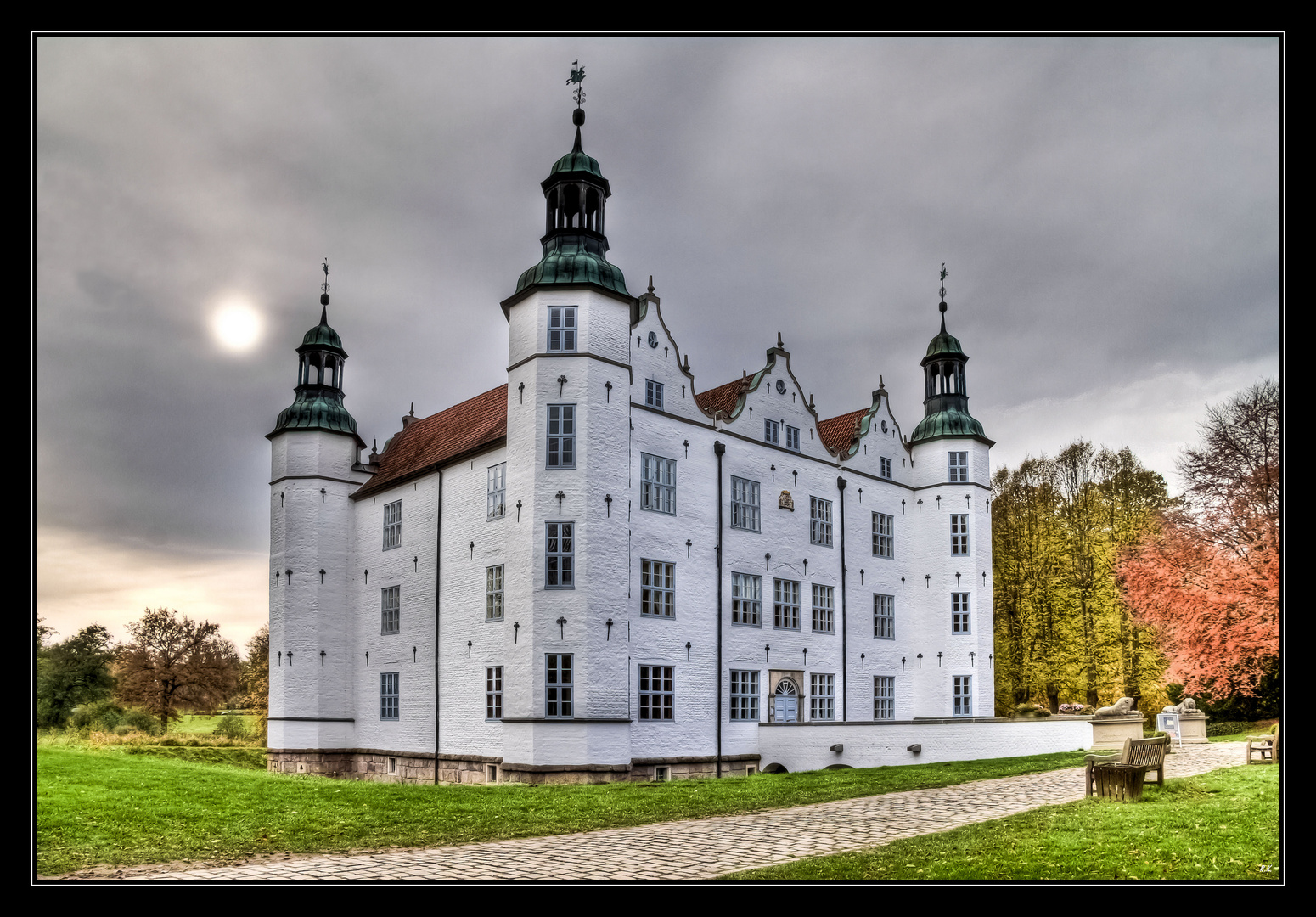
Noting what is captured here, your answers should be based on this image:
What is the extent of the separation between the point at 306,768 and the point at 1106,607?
2960 centimetres

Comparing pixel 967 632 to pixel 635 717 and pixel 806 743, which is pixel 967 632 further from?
pixel 635 717

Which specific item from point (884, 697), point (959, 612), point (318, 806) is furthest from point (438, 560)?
point (959, 612)

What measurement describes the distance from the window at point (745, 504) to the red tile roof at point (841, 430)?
17.2 feet

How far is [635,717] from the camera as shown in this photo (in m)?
25.8

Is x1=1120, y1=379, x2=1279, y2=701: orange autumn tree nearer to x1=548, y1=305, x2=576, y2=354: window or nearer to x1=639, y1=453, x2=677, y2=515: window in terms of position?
x1=639, y1=453, x2=677, y2=515: window

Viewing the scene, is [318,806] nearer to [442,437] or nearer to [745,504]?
[745,504]

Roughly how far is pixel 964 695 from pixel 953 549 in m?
4.87

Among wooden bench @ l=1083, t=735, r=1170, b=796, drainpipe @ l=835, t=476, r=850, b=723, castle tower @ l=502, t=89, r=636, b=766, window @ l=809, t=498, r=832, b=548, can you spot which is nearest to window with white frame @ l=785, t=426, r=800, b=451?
window @ l=809, t=498, r=832, b=548

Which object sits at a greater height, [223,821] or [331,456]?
[331,456]

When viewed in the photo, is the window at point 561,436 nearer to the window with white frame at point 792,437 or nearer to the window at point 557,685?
the window at point 557,685

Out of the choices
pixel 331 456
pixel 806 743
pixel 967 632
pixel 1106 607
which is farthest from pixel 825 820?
pixel 1106 607

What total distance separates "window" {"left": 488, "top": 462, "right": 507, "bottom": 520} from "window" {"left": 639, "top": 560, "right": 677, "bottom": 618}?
4.06 meters

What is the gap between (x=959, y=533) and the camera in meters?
35.7

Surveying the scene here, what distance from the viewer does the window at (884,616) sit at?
3394cm
